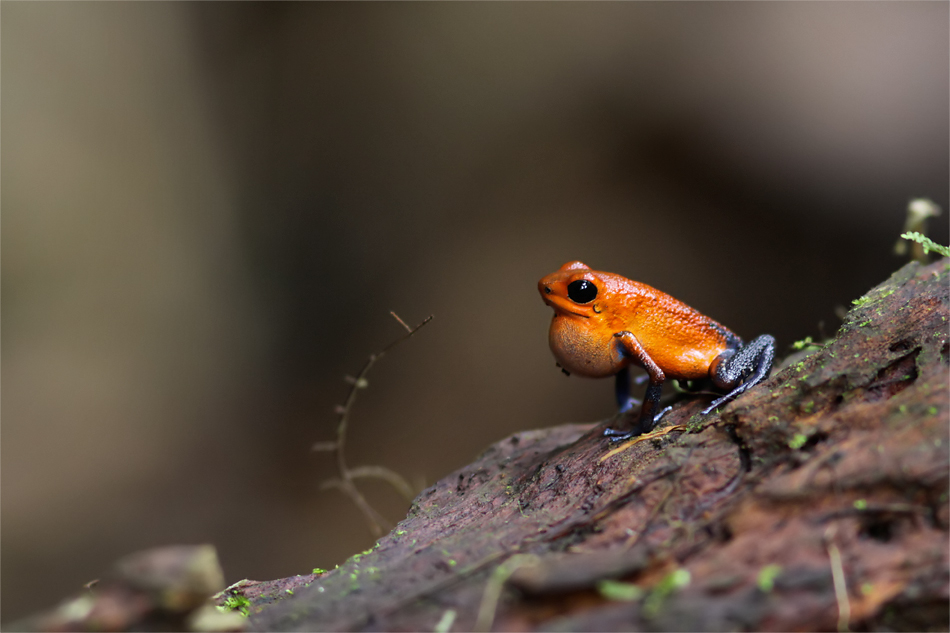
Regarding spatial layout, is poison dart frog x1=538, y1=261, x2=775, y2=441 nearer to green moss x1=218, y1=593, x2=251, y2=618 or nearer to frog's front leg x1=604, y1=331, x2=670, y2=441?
frog's front leg x1=604, y1=331, x2=670, y2=441

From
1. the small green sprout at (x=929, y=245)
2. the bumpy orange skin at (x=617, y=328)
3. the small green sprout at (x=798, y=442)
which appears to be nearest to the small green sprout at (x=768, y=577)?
the small green sprout at (x=798, y=442)

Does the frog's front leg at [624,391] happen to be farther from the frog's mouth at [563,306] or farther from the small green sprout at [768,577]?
the small green sprout at [768,577]

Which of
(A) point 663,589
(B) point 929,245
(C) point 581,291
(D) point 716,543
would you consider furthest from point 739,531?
(B) point 929,245

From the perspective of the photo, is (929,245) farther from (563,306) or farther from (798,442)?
(563,306)

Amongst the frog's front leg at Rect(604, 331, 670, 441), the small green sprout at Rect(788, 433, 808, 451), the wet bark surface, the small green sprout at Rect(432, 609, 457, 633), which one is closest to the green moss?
the wet bark surface

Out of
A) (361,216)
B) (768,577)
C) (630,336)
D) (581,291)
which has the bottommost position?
(768,577)

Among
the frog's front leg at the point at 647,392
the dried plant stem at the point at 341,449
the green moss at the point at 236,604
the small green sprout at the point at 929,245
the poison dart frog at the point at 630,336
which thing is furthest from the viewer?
the dried plant stem at the point at 341,449
